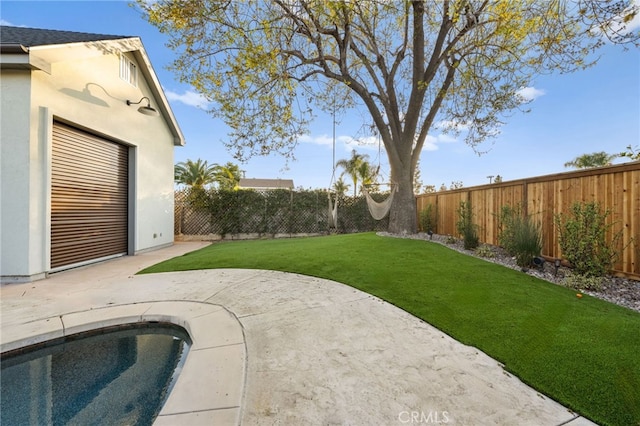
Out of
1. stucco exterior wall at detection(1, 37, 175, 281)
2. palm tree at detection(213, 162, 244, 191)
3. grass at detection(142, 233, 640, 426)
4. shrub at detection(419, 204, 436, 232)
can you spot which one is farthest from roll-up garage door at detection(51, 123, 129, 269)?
palm tree at detection(213, 162, 244, 191)

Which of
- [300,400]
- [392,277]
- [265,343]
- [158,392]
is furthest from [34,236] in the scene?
[392,277]

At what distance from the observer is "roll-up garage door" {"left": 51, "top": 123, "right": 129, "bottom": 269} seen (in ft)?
15.7

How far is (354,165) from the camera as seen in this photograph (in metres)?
21.7

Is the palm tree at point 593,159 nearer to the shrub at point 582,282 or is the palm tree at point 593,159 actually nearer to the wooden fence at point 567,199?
the wooden fence at point 567,199

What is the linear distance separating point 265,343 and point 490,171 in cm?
1170

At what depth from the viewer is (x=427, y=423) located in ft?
4.65

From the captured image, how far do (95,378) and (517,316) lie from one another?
3708 millimetres

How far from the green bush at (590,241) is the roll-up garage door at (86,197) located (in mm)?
8203

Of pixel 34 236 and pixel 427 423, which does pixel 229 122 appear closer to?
pixel 34 236

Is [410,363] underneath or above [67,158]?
underneath

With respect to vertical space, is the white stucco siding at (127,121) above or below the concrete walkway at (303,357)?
above

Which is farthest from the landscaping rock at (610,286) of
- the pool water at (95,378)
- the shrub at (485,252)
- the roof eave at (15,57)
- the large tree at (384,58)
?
the roof eave at (15,57)

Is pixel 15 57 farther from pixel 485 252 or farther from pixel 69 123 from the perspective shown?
pixel 485 252

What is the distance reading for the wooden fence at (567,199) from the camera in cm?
355
